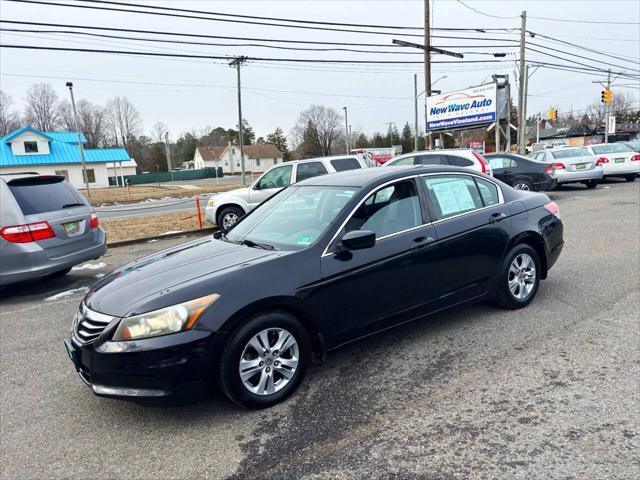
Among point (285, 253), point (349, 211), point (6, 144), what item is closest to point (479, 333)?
point (349, 211)

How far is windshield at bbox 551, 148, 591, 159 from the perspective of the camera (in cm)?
1711

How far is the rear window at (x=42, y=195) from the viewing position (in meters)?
6.30

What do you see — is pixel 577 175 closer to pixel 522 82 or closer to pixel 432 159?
pixel 432 159

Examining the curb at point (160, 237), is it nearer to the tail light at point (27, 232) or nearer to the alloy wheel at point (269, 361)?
the tail light at point (27, 232)

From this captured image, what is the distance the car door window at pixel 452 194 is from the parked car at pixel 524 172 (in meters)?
10.5

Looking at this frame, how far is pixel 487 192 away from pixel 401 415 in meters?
2.62

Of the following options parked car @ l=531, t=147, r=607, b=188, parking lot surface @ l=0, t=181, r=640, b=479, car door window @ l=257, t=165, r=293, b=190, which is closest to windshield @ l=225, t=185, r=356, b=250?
parking lot surface @ l=0, t=181, r=640, b=479

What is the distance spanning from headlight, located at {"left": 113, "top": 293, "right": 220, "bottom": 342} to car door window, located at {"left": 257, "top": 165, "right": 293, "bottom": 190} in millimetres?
8488

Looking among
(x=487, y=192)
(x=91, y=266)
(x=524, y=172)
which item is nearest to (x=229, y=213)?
(x=91, y=266)

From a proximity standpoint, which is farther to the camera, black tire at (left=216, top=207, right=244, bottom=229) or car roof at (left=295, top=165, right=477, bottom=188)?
black tire at (left=216, top=207, right=244, bottom=229)

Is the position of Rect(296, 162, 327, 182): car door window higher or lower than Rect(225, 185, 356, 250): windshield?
higher

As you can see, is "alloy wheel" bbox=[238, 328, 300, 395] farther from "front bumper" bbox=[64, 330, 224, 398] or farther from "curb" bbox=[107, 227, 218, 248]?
"curb" bbox=[107, 227, 218, 248]

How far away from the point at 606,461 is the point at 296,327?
1949mm

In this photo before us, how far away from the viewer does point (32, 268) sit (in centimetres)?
623
